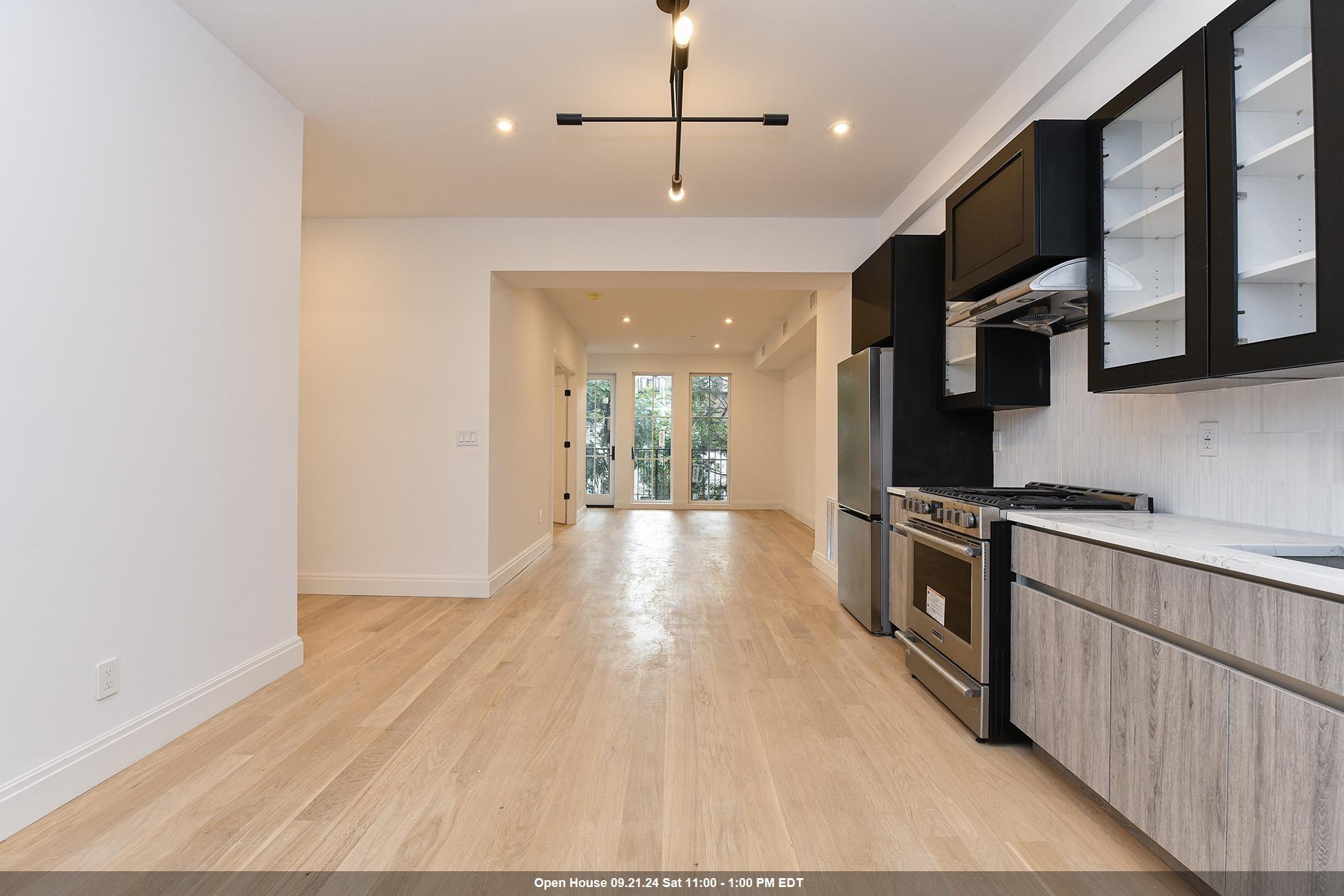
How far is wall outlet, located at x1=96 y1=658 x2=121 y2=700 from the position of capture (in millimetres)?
2053

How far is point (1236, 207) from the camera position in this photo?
1.57 m

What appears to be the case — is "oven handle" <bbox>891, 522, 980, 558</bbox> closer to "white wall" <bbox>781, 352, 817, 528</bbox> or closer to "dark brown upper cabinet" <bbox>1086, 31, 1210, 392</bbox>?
"dark brown upper cabinet" <bbox>1086, 31, 1210, 392</bbox>

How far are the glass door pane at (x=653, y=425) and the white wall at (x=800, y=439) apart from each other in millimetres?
1988

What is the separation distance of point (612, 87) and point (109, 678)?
304 centimetres

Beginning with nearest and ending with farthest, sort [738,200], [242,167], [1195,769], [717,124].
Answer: [1195,769] → [242,167] → [717,124] → [738,200]

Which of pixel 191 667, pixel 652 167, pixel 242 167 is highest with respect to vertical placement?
pixel 652 167

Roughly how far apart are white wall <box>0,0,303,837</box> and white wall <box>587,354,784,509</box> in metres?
7.78

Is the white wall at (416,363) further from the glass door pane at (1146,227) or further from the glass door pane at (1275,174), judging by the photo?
the glass door pane at (1275,174)

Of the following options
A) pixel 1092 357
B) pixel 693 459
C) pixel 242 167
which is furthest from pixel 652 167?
pixel 693 459

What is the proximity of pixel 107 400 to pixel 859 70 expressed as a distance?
10.4 ft

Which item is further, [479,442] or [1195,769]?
[479,442]

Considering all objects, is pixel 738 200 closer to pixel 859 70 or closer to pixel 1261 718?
pixel 859 70

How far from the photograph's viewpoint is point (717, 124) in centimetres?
327

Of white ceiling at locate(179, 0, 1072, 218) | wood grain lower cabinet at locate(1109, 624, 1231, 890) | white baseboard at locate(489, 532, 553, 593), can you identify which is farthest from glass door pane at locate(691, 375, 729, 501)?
wood grain lower cabinet at locate(1109, 624, 1231, 890)
